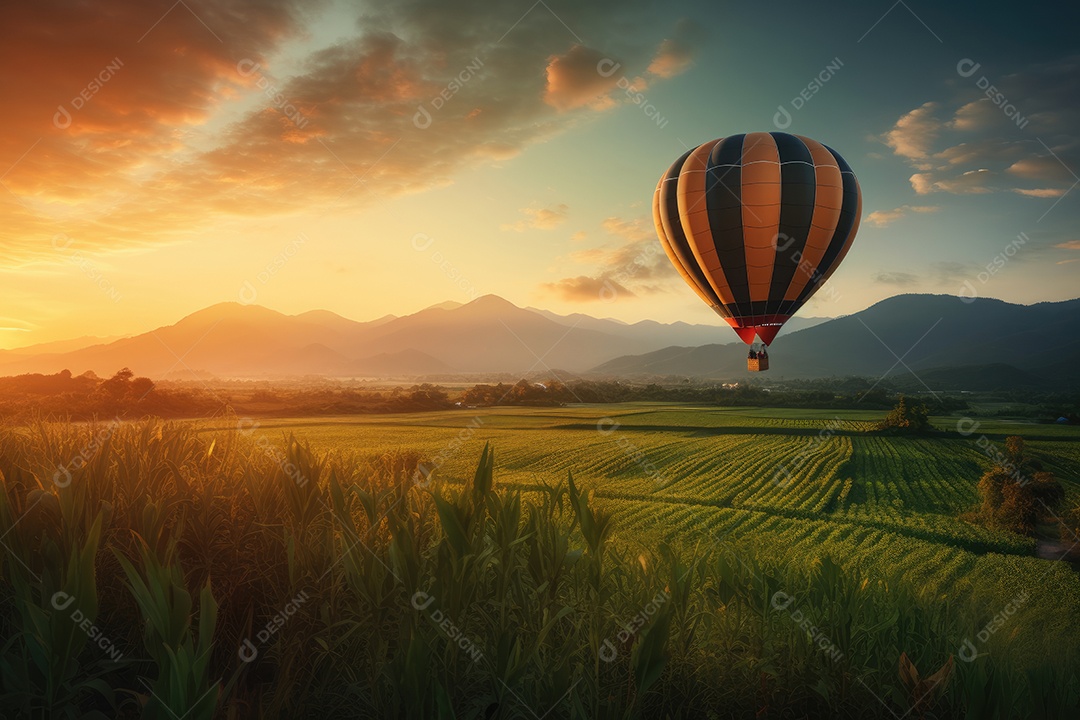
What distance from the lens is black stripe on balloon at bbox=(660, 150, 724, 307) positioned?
26719 millimetres

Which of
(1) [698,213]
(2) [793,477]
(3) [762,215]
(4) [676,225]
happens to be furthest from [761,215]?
(2) [793,477]

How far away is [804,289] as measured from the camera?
26766 millimetres

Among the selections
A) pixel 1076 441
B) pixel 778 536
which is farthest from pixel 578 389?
pixel 778 536

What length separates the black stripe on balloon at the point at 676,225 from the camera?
26719 mm

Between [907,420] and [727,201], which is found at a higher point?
[727,201]

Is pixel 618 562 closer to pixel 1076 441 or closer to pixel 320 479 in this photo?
pixel 320 479

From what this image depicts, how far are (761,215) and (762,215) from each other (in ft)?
0.15

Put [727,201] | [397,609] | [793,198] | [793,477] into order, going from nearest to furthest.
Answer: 1. [397,609]
2. [793,198]
3. [727,201]
4. [793,477]

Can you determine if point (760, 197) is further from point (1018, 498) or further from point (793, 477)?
point (793, 477)

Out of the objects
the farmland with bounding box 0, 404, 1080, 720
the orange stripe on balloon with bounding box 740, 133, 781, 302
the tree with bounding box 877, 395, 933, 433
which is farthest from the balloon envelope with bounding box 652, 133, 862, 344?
the tree with bounding box 877, 395, 933, 433

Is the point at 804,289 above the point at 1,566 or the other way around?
above

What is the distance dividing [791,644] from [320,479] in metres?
4.87

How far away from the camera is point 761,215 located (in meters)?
24.8

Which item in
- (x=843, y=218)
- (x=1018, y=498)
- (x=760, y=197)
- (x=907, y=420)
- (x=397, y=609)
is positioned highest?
(x=760, y=197)
